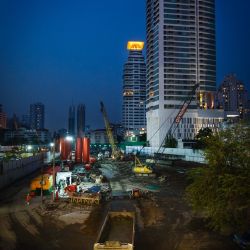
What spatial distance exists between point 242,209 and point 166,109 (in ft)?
495

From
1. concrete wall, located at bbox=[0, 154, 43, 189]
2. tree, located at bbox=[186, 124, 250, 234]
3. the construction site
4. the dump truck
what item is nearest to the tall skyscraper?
concrete wall, located at bbox=[0, 154, 43, 189]

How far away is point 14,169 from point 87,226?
35.8 m

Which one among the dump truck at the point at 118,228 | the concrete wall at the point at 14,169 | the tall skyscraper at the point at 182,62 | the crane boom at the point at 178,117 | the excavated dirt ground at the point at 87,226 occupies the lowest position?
the excavated dirt ground at the point at 87,226

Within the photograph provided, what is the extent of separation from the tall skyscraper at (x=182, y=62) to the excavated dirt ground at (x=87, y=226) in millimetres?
129442

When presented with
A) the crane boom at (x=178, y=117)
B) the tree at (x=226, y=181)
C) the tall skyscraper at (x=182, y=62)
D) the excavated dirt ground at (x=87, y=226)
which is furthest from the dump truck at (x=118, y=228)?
the tall skyscraper at (x=182, y=62)

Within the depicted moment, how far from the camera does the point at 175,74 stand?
561ft

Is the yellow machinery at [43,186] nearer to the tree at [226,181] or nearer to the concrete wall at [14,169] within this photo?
the concrete wall at [14,169]

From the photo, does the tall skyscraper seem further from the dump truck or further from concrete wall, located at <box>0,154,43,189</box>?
the dump truck

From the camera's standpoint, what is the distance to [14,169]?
61031mm

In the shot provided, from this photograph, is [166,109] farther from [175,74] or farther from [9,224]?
[9,224]

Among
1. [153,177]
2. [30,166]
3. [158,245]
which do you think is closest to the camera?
[158,245]

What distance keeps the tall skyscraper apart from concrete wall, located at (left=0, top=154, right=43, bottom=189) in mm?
98768

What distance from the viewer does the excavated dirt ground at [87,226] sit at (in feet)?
81.1

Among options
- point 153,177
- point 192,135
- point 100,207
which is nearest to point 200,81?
point 192,135
